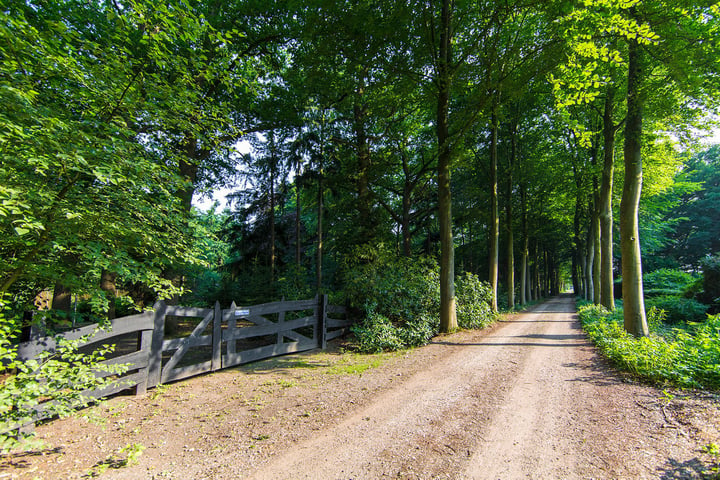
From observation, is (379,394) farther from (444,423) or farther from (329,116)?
(329,116)

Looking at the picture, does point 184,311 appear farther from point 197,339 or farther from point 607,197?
point 607,197

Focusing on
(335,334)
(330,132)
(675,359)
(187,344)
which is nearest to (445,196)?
(335,334)

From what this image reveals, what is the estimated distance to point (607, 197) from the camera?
1177 centimetres

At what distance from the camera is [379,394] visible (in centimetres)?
477

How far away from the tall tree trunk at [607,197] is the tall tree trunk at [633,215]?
182 inches

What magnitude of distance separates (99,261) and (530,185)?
21593mm

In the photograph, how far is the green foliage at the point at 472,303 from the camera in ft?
36.5

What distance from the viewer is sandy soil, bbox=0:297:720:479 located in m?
2.76

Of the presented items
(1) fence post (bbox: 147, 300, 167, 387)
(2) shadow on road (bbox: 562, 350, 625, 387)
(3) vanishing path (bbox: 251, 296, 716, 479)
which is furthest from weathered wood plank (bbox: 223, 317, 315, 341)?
(2) shadow on road (bbox: 562, 350, 625, 387)

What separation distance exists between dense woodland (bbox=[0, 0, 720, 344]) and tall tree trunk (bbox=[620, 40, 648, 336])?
6cm

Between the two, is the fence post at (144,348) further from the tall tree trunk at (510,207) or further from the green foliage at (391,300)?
the tall tree trunk at (510,207)

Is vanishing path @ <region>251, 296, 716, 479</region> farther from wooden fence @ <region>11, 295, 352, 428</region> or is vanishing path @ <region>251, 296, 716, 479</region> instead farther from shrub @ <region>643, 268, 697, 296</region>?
shrub @ <region>643, 268, 697, 296</region>

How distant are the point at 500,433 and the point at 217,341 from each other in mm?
5245

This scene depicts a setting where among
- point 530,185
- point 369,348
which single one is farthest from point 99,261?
point 530,185
